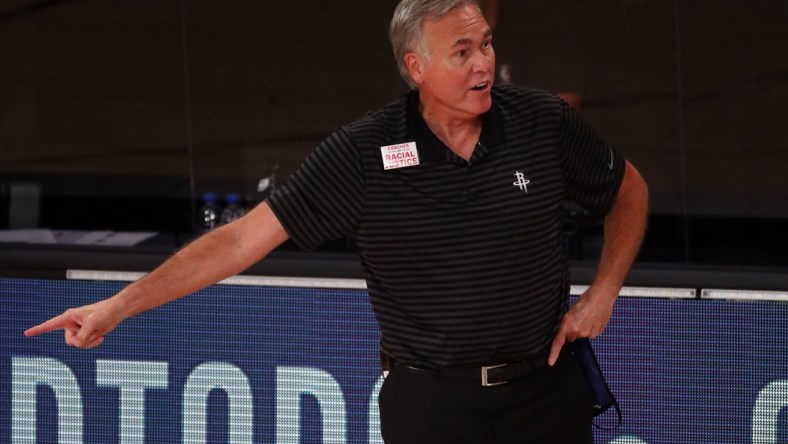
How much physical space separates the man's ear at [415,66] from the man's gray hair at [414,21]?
13 mm

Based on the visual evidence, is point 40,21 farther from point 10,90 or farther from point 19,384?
point 19,384

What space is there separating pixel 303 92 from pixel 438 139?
15.0ft

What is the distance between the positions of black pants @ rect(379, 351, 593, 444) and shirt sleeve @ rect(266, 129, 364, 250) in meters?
0.41

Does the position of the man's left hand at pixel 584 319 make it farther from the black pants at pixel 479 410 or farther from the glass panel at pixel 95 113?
the glass panel at pixel 95 113

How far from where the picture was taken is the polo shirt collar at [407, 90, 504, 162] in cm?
340

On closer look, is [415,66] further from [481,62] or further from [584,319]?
[584,319]

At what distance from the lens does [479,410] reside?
136 inches

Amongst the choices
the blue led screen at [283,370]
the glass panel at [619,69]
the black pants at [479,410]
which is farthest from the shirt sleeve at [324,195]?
the glass panel at [619,69]

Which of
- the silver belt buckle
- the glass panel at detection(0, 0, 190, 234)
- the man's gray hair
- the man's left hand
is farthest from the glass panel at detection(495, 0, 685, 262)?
the silver belt buckle

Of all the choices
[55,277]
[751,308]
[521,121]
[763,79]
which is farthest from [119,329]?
[763,79]

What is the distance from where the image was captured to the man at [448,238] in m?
3.37

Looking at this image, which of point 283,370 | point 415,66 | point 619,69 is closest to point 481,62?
point 415,66

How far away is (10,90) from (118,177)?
786 millimetres

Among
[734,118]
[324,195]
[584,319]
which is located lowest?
[584,319]
